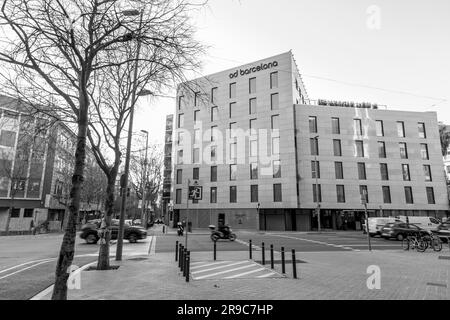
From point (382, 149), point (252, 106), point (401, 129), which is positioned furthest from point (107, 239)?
point (401, 129)

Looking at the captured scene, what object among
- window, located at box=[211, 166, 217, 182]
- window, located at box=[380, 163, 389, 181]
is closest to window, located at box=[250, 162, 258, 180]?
window, located at box=[211, 166, 217, 182]

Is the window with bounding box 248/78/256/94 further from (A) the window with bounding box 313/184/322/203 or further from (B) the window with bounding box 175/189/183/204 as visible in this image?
(B) the window with bounding box 175/189/183/204

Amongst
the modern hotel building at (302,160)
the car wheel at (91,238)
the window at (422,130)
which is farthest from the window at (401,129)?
the car wheel at (91,238)

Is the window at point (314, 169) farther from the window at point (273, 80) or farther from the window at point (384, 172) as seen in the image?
the window at point (273, 80)

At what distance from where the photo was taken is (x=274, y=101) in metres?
42.8

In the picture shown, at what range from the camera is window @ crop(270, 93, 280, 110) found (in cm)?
4239

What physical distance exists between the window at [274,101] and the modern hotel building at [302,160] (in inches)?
6.1

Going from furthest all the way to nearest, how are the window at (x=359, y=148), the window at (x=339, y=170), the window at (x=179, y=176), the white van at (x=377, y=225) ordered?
the window at (x=179, y=176) → the window at (x=359, y=148) → the window at (x=339, y=170) → the white van at (x=377, y=225)

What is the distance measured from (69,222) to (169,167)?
6852 centimetres

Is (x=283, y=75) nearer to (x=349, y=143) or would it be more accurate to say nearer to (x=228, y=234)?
(x=349, y=143)

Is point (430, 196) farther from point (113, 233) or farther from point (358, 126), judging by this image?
point (113, 233)

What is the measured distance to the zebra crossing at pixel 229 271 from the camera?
29.3 feet

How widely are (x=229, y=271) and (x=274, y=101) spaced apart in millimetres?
35945
